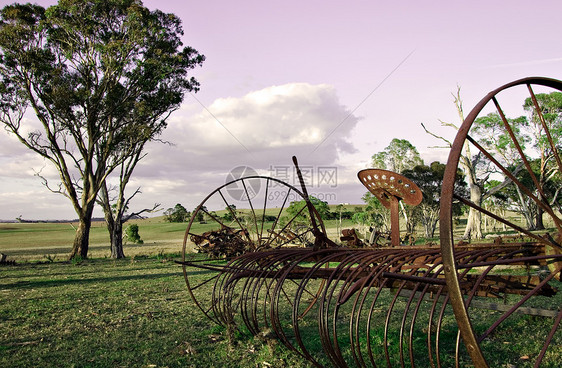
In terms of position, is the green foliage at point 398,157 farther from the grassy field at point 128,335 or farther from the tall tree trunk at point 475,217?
the grassy field at point 128,335

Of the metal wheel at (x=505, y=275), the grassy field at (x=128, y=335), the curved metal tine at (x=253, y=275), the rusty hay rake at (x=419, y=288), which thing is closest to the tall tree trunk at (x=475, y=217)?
the metal wheel at (x=505, y=275)

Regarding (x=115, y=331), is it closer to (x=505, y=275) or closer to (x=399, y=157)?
(x=505, y=275)

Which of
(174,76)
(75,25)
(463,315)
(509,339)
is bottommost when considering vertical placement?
(509,339)

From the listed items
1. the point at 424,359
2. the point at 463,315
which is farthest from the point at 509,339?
the point at 463,315

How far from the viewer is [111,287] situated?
29.1 ft

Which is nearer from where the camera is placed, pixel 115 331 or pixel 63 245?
pixel 115 331

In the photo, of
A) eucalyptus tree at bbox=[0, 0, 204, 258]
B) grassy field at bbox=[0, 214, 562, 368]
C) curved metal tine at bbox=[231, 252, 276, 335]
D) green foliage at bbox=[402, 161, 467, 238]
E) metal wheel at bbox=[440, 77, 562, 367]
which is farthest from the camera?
green foliage at bbox=[402, 161, 467, 238]

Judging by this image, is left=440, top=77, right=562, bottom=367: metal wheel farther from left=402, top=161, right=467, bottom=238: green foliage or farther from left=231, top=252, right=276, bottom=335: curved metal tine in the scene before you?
left=402, top=161, right=467, bottom=238: green foliage

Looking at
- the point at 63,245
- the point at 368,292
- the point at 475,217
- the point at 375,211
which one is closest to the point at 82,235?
the point at 368,292

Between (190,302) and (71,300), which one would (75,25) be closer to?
(71,300)

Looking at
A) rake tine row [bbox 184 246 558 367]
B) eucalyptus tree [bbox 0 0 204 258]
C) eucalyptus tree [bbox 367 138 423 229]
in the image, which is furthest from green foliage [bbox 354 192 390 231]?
rake tine row [bbox 184 246 558 367]

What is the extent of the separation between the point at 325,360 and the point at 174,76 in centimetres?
1663

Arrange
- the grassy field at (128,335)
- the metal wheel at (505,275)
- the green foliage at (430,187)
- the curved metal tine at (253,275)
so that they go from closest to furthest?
the metal wheel at (505,275) → the curved metal tine at (253,275) → the grassy field at (128,335) → the green foliage at (430,187)

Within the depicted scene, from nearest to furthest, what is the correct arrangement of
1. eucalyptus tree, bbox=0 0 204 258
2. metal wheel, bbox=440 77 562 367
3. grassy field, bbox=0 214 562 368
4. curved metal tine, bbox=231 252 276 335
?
1. metal wheel, bbox=440 77 562 367
2. curved metal tine, bbox=231 252 276 335
3. grassy field, bbox=0 214 562 368
4. eucalyptus tree, bbox=0 0 204 258
